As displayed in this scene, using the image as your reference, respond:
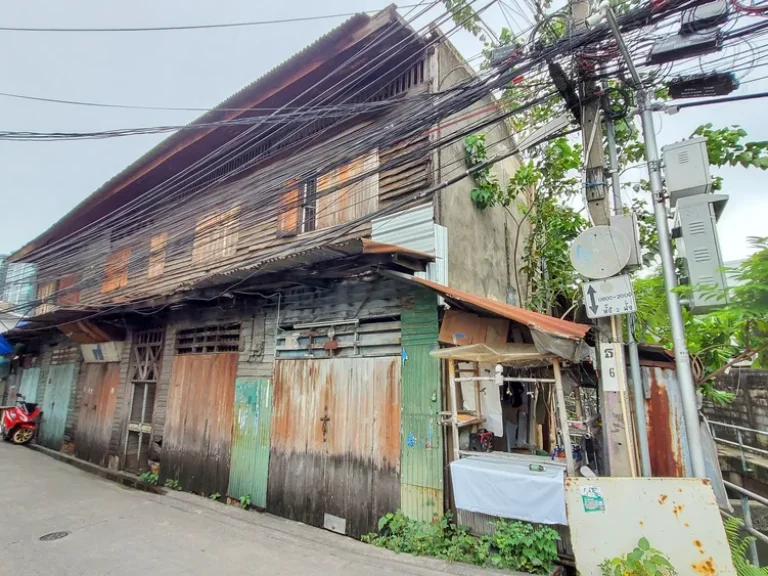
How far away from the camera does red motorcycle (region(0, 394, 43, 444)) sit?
14.4 meters

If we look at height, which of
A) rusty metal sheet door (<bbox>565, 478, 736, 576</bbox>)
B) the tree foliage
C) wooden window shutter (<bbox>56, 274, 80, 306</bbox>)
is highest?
wooden window shutter (<bbox>56, 274, 80, 306</bbox>)

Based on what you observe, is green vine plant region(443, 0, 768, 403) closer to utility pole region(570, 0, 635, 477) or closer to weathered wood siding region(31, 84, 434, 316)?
utility pole region(570, 0, 635, 477)

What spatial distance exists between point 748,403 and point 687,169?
10481 mm

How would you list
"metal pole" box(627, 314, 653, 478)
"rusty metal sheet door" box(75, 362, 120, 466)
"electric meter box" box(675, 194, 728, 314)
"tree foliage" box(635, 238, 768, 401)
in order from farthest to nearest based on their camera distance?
"rusty metal sheet door" box(75, 362, 120, 466)
"metal pole" box(627, 314, 653, 478)
"electric meter box" box(675, 194, 728, 314)
"tree foliage" box(635, 238, 768, 401)

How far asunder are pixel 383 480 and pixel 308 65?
787 cm

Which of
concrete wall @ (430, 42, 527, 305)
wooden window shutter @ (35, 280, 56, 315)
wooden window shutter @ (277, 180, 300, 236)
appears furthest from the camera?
wooden window shutter @ (35, 280, 56, 315)

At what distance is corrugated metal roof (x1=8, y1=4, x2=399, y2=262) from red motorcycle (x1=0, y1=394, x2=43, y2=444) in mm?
7340

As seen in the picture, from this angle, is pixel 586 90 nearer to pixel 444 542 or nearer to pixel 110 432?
pixel 444 542

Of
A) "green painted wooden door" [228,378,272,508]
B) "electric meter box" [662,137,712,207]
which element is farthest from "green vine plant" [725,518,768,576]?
"green painted wooden door" [228,378,272,508]

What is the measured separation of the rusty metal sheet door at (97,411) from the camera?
11.2 m

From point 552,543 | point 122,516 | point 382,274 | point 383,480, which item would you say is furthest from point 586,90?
point 122,516

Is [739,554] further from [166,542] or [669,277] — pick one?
[166,542]

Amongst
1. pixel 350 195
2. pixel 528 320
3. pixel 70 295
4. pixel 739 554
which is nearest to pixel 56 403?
pixel 70 295

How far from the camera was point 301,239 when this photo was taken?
8.51 m
